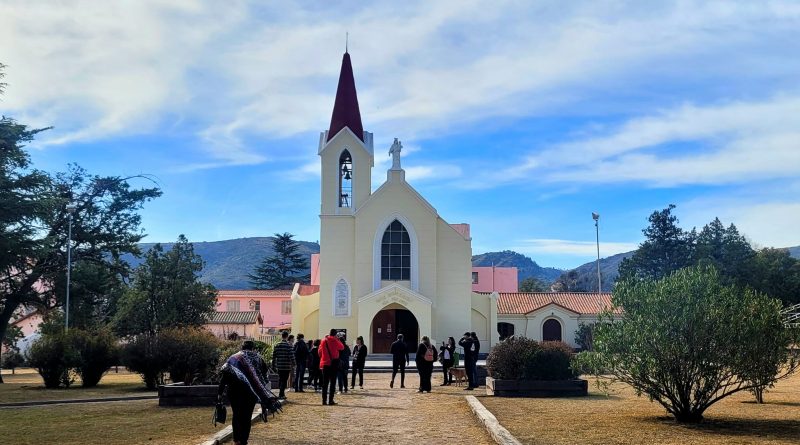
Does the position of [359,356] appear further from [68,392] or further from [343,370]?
[68,392]

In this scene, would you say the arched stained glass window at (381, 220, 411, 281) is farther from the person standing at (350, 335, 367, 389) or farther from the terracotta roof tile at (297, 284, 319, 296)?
the person standing at (350, 335, 367, 389)

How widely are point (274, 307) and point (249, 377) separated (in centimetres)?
6813

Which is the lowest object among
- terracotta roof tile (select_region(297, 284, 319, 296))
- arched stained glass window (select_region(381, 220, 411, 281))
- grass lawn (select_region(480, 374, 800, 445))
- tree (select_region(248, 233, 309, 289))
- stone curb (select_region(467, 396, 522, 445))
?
grass lawn (select_region(480, 374, 800, 445))

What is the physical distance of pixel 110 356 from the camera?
23.5 m

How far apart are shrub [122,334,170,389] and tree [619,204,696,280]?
4986 centimetres

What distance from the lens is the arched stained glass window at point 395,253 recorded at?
41812 mm

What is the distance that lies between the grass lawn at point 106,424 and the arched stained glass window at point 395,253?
2532 centimetres

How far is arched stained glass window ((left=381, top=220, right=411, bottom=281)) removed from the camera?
137ft

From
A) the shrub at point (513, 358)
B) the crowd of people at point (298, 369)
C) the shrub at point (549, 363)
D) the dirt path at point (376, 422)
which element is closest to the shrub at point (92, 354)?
the crowd of people at point (298, 369)

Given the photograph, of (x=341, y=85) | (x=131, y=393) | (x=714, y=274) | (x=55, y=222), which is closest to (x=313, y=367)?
(x=131, y=393)

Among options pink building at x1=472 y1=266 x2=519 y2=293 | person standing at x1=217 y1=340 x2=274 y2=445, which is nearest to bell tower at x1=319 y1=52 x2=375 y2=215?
pink building at x1=472 y1=266 x2=519 y2=293

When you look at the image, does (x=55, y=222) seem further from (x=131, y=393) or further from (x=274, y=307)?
(x=274, y=307)

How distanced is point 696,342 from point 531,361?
6.12 m

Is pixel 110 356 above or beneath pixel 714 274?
beneath
